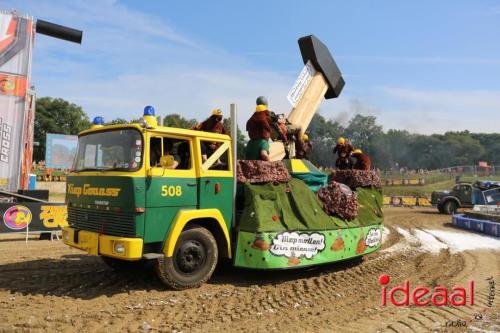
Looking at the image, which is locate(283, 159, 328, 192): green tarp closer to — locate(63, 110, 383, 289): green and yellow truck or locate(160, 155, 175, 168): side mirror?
locate(63, 110, 383, 289): green and yellow truck

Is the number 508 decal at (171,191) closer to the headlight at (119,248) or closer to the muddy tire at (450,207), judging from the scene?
the headlight at (119,248)

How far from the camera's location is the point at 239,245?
241 inches

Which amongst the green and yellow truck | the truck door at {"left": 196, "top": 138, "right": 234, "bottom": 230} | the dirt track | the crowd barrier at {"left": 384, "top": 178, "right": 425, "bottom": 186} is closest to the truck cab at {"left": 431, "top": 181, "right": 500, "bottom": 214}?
the dirt track

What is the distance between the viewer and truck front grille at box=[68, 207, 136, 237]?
522 cm

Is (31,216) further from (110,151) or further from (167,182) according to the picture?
(167,182)

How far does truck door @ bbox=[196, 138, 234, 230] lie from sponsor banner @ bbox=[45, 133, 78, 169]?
2689 cm

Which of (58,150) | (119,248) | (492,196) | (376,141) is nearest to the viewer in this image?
(119,248)

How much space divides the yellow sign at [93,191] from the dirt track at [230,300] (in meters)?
1.34

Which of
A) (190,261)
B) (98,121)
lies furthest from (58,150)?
(190,261)

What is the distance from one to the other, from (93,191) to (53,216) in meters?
6.06

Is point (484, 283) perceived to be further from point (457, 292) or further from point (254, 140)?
point (254, 140)

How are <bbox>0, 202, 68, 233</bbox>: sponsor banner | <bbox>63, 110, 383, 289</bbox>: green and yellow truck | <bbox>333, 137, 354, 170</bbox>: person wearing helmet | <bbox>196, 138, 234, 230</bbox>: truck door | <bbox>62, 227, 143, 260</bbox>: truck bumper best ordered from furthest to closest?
<bbox>333, 137, 354, 170</bbox>: person wearing helmet → <bbox>0, 202, 68, 233</bbox>: sponsor banner → <bbox>196, 138, 234, 230</bbox>: truck door → <bbox>63, 110, 383, 289</bbox>: green and yellow truck → <bbox>62, 227, 143, 260</bbox>: truck bumper

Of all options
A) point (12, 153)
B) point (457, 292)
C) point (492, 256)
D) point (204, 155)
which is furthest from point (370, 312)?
point (12, 153)

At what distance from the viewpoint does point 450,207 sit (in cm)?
2277
